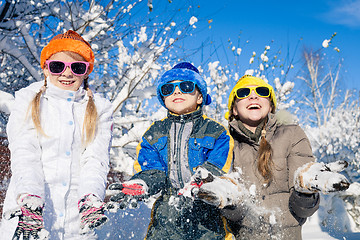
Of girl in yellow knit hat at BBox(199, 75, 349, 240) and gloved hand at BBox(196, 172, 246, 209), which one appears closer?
gloved hand at BBox(196, 172, 246, 209)

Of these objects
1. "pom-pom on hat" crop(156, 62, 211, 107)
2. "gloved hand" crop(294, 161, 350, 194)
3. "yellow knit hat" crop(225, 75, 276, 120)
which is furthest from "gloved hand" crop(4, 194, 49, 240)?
"yellow knit hat" crop(225, 75, 276, 120)

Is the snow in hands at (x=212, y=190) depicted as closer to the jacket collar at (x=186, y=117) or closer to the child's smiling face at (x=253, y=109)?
the jacket collar at (x=186, y=117)

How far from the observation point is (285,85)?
25.6ft

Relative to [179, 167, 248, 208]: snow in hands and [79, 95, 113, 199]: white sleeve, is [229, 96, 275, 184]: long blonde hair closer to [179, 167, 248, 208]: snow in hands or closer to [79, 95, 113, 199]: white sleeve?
[179, 167, 248, 208]: snow in hands

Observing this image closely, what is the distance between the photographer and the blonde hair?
1.74 m

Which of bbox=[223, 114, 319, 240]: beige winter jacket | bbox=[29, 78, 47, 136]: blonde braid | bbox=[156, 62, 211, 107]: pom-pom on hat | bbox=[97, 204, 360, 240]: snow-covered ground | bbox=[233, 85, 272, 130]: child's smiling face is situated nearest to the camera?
bbox=[29, 78, 47, 136]: blonde braid

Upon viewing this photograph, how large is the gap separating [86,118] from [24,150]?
390mm

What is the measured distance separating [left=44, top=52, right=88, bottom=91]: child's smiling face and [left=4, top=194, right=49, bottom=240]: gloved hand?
767 mm

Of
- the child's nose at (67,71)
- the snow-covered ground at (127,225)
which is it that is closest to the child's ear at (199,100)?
the child's nose at (67,71)

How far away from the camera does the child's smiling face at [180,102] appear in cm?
220

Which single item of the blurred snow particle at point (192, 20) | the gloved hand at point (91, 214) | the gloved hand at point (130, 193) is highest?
the blurred snow particle at point (192, 20)

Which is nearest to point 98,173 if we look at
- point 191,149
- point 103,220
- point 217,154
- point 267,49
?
point 103,220

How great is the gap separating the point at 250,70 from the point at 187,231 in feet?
20.9

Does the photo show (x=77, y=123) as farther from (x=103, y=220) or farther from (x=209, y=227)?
(x=209, y=227)
